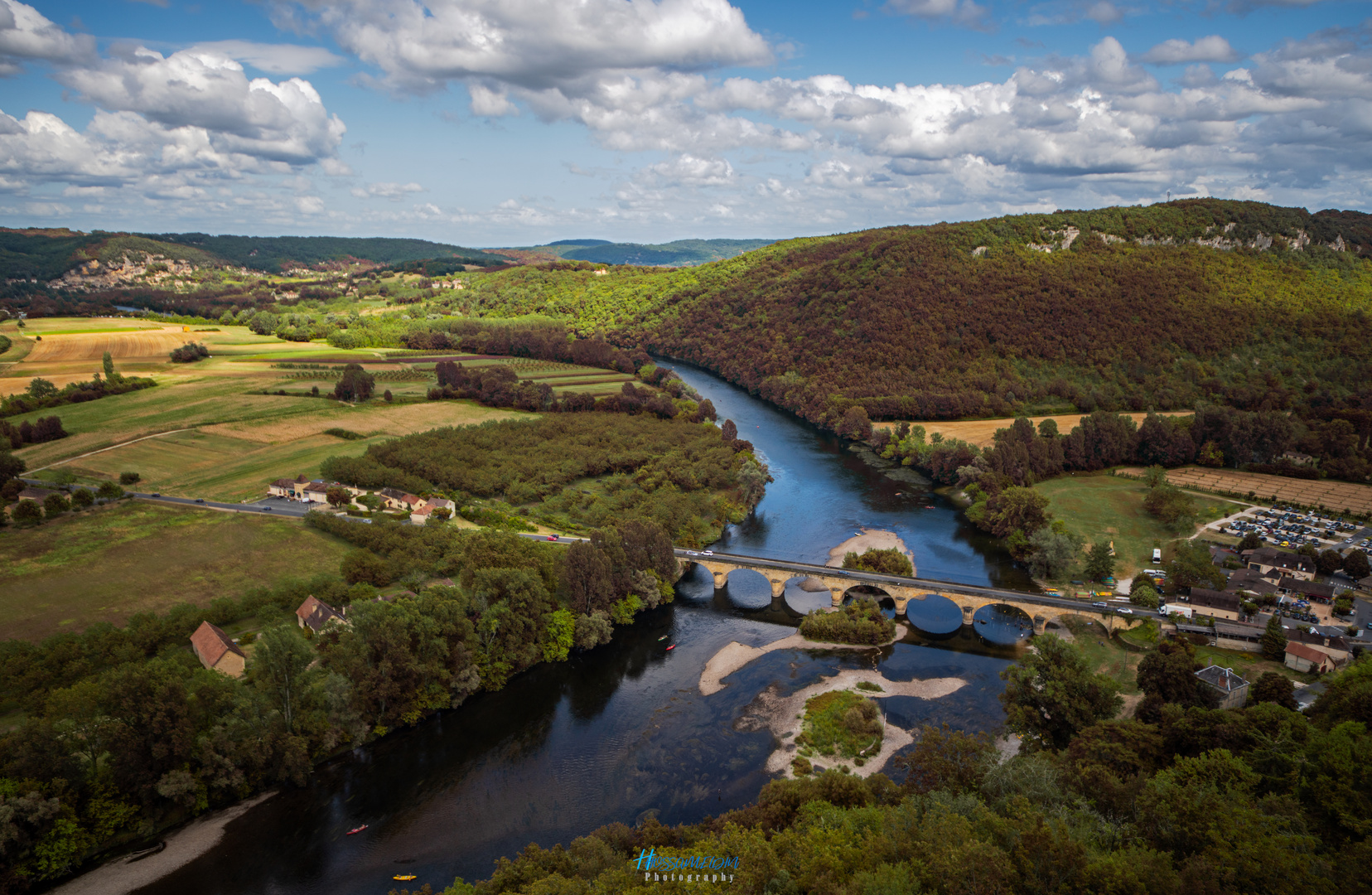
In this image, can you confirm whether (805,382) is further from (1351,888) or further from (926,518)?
(1351,888)

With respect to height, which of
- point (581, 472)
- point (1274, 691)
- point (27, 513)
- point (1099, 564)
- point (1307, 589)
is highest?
point (27, 513)

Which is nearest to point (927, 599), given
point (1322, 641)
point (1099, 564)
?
point (1099, 564)

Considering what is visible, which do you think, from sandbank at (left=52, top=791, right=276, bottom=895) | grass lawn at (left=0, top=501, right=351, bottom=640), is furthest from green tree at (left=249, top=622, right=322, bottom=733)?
grass lawn at (left=0, top=501, right=351, bottom=640)

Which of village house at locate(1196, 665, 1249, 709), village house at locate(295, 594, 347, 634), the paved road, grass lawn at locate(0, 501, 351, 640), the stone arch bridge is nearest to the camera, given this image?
village house at locate(1196, 665, 1249, 709)

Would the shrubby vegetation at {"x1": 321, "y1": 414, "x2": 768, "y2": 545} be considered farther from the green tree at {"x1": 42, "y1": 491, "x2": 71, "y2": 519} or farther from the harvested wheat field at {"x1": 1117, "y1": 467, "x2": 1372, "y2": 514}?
the harvested wheat field at {"x1": 1117, "y1": 467, "x2": 1372, "y2": 514}

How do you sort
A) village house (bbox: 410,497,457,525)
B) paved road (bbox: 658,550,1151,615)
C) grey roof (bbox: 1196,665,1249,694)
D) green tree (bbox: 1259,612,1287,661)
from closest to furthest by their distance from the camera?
grey roof (bbox: 1196,665,1249,694) → green tree (bbox: 1259,612,1287,661) → paved road (bbox: 658,550,1151,615) → village house (bbox: 410,497,457,525)

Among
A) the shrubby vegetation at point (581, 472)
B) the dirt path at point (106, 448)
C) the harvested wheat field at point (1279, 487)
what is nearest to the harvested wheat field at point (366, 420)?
the dirt path at point (106, 448)

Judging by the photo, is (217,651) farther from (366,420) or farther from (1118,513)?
(1118,513)
